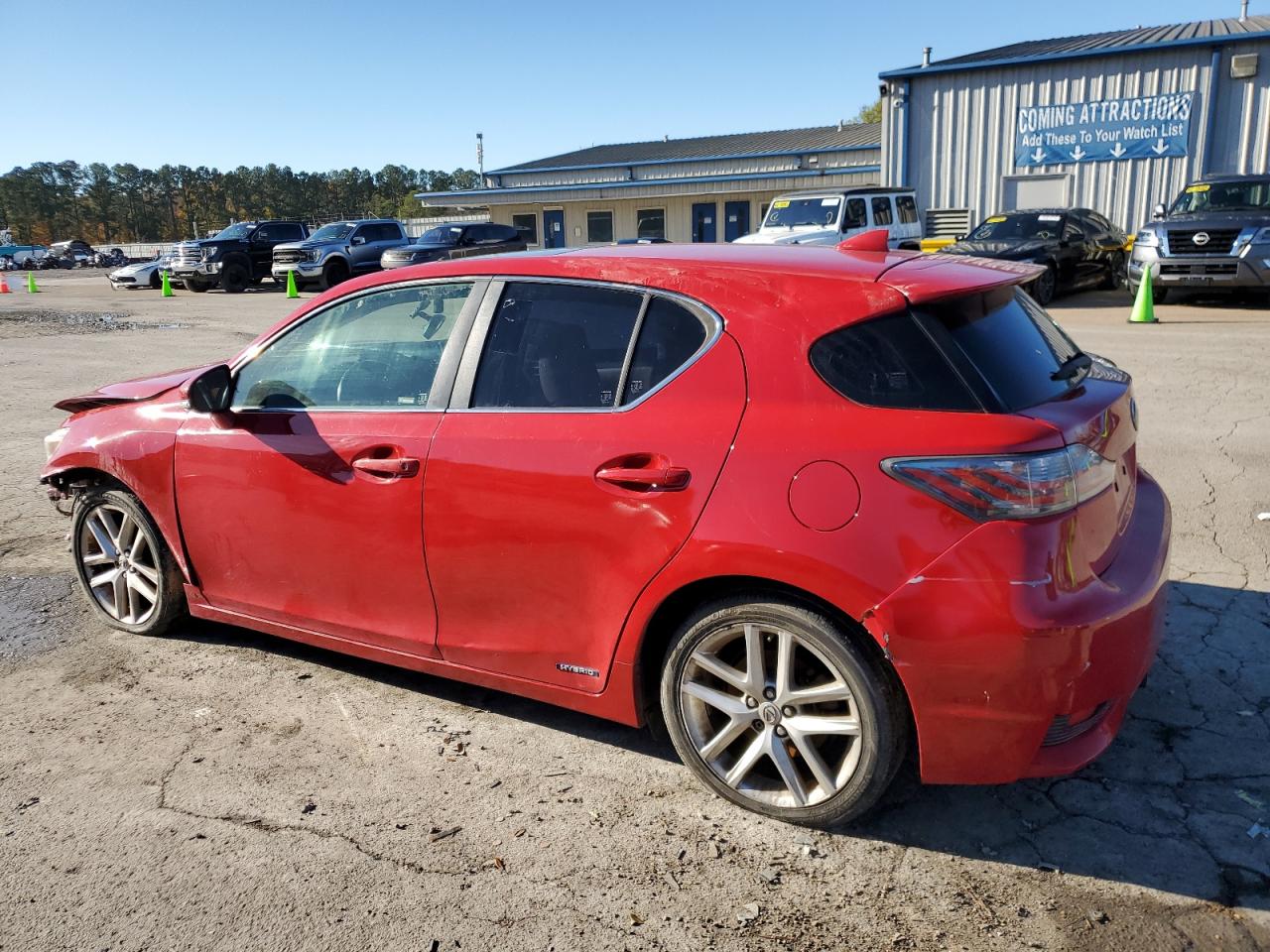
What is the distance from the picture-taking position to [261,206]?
11806 centimetres

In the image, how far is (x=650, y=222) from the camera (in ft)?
135

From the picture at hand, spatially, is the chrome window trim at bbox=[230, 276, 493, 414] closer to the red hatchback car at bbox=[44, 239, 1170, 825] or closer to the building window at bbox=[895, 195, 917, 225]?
the red hatchback car at bbox=[44, 239, 1170, 825]

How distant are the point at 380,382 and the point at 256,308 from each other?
20.5 metres

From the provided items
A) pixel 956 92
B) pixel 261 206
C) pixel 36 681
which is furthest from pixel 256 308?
pixel 261 206

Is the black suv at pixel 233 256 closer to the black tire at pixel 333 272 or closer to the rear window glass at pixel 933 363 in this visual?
the black tire at pixel 333 272

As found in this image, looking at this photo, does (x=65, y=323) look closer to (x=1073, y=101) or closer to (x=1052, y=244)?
(x=1052, y=244)

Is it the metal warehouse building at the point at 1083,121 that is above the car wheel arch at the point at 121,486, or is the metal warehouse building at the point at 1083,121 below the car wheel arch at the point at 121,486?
above

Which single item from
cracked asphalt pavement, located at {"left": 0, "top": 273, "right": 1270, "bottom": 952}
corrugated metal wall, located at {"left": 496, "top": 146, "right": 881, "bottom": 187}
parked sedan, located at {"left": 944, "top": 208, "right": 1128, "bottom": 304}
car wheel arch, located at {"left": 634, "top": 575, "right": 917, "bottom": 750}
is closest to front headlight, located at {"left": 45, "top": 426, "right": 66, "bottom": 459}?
cracked asphalt pavement, located at {"left": 0, "top": 273, "right": 1270, "bottom": 952}

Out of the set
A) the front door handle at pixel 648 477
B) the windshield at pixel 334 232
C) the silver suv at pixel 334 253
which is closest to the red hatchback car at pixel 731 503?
the front door handle at pixel 648 477

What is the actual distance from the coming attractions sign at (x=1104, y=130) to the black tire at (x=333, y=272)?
17.6 metres

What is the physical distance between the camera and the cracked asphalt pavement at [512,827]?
263 cm

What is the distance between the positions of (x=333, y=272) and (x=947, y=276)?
993 inches

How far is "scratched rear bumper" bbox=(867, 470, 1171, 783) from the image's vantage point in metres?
2.58

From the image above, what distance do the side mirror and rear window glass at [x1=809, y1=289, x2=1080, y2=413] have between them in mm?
2375
